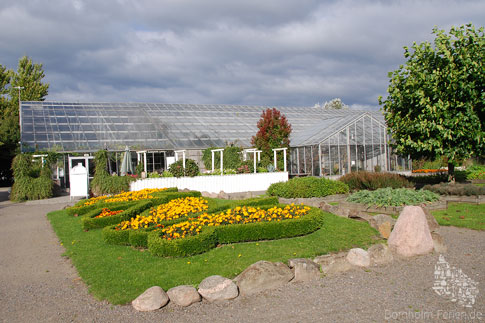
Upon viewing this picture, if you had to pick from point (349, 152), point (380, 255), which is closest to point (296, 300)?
point (380, 255)

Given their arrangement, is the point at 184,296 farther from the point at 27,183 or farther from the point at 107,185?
the point at 27,183

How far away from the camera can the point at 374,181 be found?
50.6 feet

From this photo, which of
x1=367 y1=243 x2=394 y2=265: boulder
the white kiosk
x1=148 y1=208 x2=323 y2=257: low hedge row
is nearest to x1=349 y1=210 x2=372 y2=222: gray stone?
x1=148 y1=208 x2=323 y2=257: low hedge row

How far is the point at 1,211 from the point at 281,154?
16.8 metres

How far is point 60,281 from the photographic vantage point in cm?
630

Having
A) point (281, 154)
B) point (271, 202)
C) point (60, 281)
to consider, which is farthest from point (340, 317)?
point (281, 154)

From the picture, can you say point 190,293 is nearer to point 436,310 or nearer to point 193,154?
point 436,310

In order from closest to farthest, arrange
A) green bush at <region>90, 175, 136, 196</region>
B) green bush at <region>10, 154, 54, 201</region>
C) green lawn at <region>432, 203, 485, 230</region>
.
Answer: green lawn at <region>432, 203, 485, 230</region>, green bush at <region>90, 175, 136, 196</region>, green bush at <region>10, 154, 54, 201</region>

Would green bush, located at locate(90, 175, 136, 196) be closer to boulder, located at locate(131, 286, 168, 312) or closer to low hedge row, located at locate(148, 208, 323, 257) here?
low hedge row, located at locate(148, 208, 323, 257)

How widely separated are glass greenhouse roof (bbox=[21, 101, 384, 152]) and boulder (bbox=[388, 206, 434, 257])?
60.1 ft

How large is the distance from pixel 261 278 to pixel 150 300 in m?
1.68

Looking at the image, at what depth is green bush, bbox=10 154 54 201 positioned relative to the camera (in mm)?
19359

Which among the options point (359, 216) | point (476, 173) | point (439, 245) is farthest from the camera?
point (476, 173)

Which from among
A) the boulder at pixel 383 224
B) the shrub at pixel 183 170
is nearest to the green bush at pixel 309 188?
the boulder at pixel 383 224
